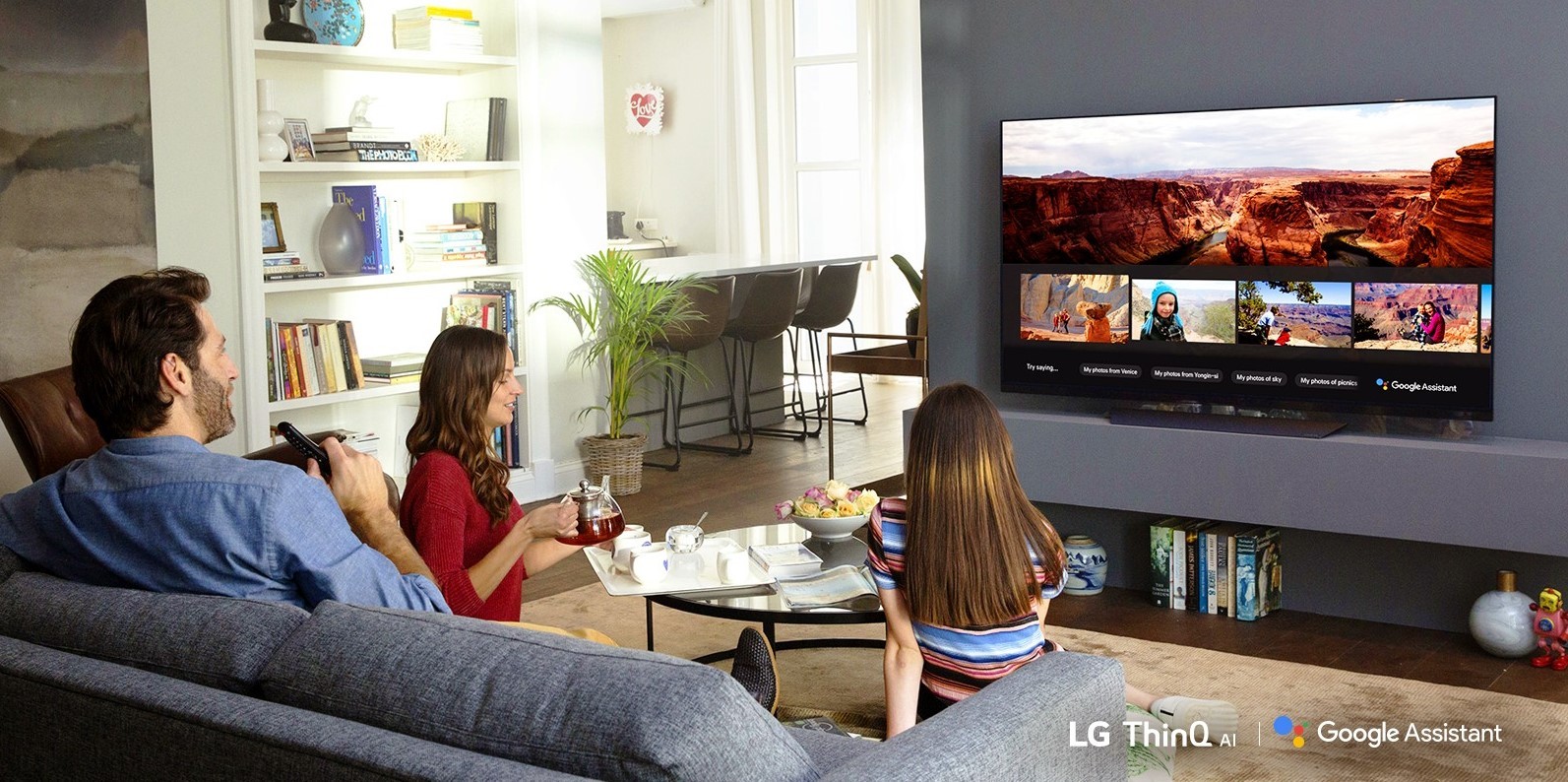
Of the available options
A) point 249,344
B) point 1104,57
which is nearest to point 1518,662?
→ point 1104,57

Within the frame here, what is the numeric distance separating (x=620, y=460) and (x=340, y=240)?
1.40 metres

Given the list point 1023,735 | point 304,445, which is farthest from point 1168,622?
point 1023,735

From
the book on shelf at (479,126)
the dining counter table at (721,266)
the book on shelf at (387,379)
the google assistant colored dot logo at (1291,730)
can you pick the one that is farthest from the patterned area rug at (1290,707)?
the dining counter table at (721,266)

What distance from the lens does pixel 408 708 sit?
4.73ft

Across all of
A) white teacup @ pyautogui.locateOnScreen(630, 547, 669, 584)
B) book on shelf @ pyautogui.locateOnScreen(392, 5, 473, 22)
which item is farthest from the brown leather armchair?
book on shelf @ pyautogui.locateOnScreen(392, 5, 473, 22)

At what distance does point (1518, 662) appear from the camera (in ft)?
11.9

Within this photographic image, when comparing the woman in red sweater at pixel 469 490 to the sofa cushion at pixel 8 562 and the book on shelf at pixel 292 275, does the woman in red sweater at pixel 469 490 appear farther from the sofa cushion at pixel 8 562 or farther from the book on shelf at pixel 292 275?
the book on shelf at pixel 292 275

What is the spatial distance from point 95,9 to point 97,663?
3285 millimetres

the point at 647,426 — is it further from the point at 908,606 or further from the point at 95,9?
the point at 908,606

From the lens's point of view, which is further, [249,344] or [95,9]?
[249,344]

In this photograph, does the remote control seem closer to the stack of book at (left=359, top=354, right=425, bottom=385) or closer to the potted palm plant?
the stack of book at (left=359, top=354, right=425, bottom=385)

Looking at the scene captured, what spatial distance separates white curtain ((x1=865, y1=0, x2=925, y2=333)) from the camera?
29.4 feet

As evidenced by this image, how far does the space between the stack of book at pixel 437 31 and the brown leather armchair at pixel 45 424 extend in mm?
2298

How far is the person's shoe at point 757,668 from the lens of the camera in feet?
8.23
